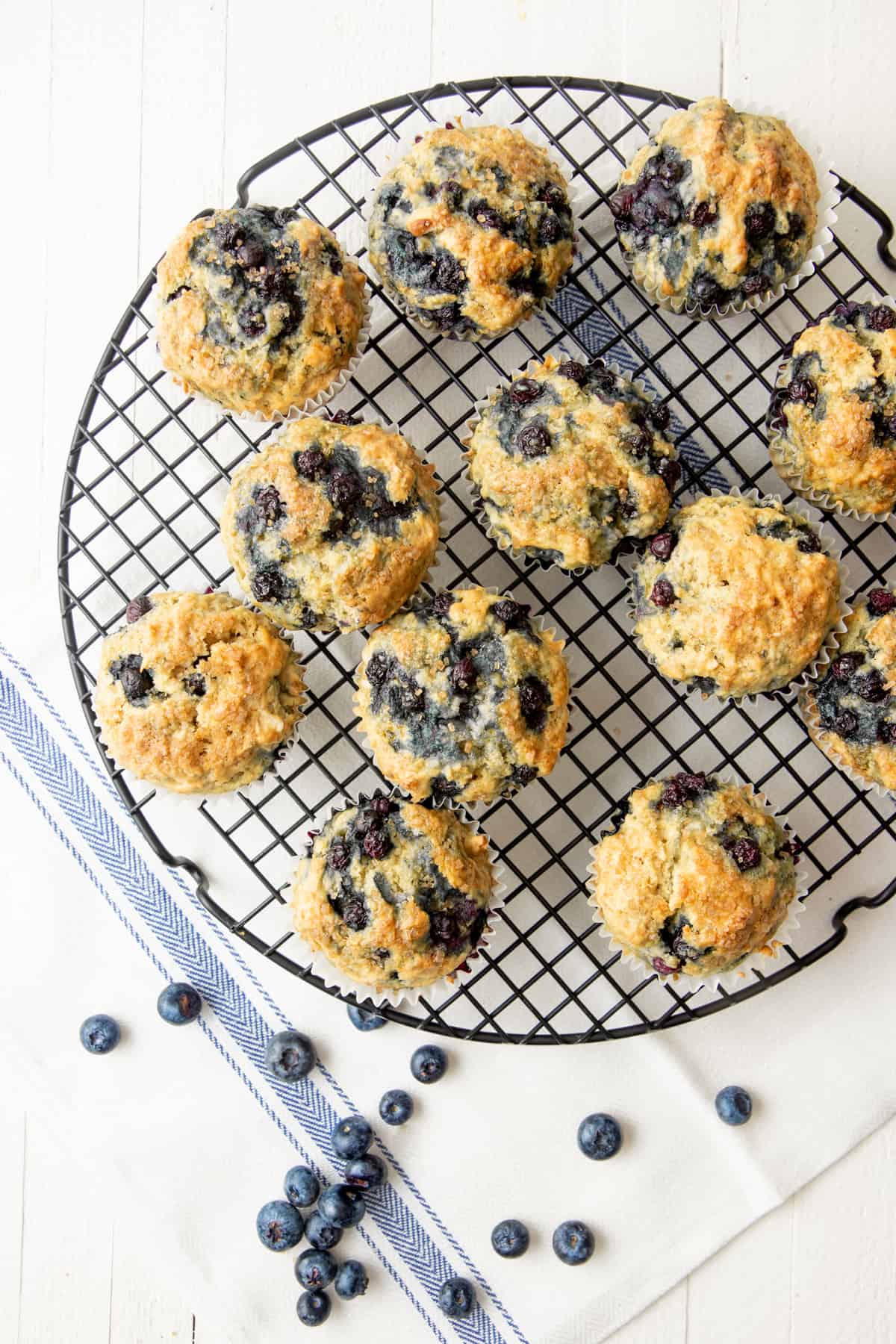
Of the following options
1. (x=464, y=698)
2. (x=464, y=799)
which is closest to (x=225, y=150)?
(x=464, y=698)

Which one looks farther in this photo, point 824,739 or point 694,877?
point 824,739

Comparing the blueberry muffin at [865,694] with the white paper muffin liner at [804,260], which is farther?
the white paper muffin liner at [804,260]

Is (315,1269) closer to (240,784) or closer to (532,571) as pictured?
(240,784)

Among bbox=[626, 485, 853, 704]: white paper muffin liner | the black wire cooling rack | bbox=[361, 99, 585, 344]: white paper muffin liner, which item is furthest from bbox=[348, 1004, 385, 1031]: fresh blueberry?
bbox=[361, 99, 585, 344]: white paper muffin liner

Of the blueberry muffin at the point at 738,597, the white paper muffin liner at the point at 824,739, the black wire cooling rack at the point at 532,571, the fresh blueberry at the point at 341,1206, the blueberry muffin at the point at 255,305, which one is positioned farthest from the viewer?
the fresh blueberry at the point at 341,1206

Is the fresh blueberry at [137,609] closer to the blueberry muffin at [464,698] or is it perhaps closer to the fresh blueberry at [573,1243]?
the blueberry muffin at [464,698]

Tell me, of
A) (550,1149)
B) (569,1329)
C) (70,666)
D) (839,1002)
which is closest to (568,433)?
(70,666)

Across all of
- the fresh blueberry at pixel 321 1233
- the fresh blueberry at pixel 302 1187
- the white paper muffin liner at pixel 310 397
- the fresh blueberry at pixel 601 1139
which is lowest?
the fresh blueberry at pixel 601 1139

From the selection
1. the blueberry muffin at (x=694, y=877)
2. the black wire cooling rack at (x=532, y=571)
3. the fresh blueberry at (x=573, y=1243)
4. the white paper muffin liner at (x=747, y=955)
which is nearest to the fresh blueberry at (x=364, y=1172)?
the black wire cooling rack at (x=532, y=571)
